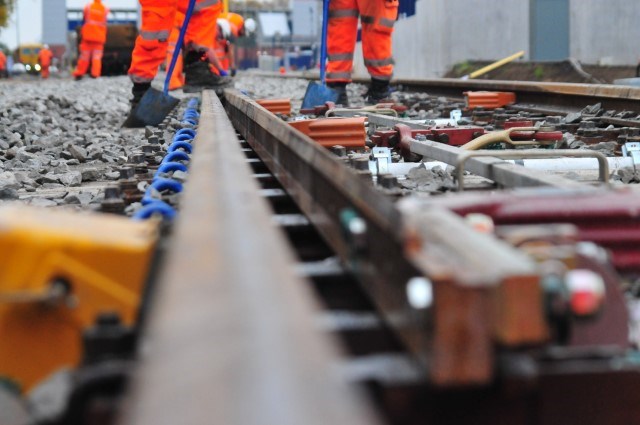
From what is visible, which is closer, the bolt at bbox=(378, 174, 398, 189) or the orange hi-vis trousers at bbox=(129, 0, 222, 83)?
the bolt at bbox=(378, 174, 398, 189)

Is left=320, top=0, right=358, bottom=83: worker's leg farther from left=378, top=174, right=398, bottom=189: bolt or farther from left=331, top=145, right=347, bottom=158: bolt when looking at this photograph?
left=378, top=174, right=398, bottom=189: bolt

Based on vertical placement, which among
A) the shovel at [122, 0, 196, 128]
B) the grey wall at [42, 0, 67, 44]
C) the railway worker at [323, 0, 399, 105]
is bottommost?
the shovel at [122, 0, 196, 128]

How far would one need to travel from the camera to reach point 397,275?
5.91 feet

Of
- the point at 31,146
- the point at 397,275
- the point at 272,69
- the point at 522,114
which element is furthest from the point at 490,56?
the point at 272,69

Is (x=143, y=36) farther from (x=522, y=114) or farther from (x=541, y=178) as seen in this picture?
(x=541, y=178)

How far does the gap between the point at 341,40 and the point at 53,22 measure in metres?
57.2

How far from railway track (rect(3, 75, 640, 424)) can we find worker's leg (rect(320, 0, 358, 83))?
7901mm

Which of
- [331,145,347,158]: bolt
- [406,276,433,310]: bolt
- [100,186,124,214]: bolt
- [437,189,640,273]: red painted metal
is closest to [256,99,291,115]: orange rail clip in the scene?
[331,145,347,158]: bolt

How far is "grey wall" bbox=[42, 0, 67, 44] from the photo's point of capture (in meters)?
61.2

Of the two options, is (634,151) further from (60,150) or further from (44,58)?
(44,58)

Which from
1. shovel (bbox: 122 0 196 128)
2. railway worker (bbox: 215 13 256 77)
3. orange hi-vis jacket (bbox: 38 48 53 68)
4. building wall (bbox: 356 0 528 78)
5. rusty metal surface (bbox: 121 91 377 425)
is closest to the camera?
rusty metal surface (bbox: 121 91 377 425)

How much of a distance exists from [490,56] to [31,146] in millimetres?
15140

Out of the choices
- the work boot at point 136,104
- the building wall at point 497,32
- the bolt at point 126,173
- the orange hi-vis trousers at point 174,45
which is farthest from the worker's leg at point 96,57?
the bolt at point 126,173

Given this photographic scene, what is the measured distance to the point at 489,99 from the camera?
10.7 metres
